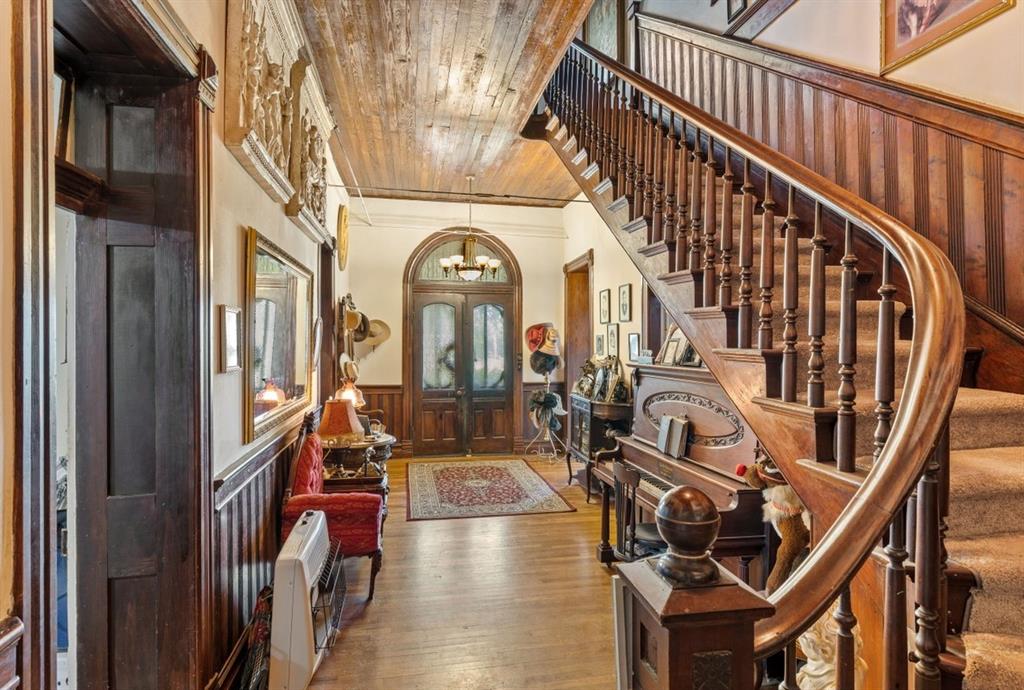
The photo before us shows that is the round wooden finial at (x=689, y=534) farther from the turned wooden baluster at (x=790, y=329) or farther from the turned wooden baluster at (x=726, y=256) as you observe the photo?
the turned wooden baluster at (x=726, y=256)

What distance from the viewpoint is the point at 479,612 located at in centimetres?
292

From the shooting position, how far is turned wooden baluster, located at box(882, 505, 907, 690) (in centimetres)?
98

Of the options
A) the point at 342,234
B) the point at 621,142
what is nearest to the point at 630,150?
the point at 621,142

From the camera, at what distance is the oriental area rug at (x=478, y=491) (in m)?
4.68

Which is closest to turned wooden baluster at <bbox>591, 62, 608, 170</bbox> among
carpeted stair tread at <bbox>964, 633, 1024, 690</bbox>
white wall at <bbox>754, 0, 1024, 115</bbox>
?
white wall at <bbox>754, 0, 1024, 115</bbox>

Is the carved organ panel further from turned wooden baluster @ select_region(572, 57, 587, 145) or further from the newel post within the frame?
the newel post

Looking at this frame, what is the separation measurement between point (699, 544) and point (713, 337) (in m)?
1.63

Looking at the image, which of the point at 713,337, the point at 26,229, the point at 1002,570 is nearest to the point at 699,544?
the point at 1002,570

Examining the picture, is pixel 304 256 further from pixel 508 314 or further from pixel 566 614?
pixel 508 314

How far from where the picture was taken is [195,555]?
5.97 feet

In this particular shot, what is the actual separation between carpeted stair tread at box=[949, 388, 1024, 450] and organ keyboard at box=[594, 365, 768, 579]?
2.72 feet

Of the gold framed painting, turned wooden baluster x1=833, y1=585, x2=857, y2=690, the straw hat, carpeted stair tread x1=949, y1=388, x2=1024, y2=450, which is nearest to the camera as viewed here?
turned wooden baluster x1=833, y1=585, x2=857, y2=690

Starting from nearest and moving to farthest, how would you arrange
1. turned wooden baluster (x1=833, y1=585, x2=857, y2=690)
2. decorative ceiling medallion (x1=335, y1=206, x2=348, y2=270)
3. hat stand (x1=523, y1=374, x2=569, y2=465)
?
turned wooden baluster (x1=833, y1=585, x2=857, y2=690), decorative ceiling medallion (x1=335, y1=206, x2=348, y2=270), hat stand (x1=523, y1=374, x2=569, y2=465)

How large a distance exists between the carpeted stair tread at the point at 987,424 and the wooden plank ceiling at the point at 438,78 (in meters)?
2.63
